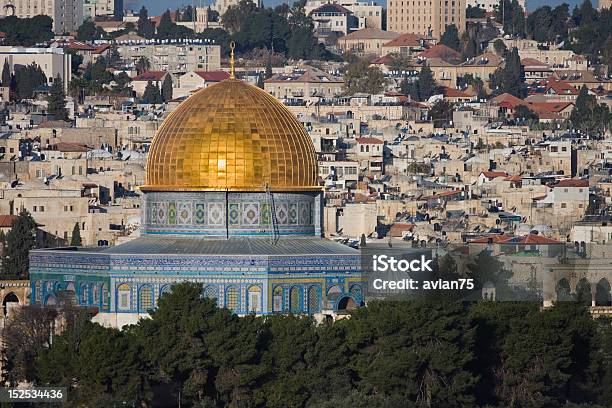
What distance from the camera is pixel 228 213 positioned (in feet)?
175

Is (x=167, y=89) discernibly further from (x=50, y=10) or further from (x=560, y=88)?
(x=50, y=10)

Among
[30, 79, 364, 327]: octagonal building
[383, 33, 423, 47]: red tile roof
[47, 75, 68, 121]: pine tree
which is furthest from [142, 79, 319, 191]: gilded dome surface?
[383, 33, 423, 47]: red tile roof

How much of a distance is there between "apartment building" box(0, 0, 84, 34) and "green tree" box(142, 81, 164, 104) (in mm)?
36117

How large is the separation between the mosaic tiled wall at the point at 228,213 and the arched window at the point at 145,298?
5.04 feet

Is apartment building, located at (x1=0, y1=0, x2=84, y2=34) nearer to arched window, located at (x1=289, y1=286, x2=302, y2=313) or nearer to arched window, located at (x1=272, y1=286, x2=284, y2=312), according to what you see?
arched window, located at (x1=289, y1=286, x2=302, y2=313)

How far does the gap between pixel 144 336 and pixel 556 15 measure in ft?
433

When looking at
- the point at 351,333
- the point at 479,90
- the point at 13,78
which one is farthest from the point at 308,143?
the point at 479,90

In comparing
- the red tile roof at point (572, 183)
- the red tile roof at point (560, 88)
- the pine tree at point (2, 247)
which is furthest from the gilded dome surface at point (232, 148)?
the red tile roof at point (560, 88)

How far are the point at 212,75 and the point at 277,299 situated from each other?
289 ft

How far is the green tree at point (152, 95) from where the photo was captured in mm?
133887

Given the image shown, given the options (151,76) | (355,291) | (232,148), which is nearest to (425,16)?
(151,76)

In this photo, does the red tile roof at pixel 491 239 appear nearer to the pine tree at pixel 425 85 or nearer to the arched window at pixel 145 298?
the arched window at pixel 145 298

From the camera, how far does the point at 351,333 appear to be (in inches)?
1911

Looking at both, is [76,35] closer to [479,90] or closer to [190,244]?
[479,90]
